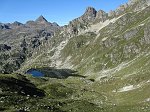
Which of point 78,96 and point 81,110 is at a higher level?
point 78,96

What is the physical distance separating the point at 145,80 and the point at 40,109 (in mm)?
50414

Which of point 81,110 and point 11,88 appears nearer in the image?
point 81,110

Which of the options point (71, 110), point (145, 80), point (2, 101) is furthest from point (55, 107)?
point (145, 80)

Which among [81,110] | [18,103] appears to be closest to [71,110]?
[81,110]

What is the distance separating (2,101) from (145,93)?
3612cm

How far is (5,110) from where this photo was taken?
5653 cm

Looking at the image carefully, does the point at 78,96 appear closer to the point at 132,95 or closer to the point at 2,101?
the point at 132,95

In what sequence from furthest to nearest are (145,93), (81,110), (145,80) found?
→ (145,80), (145,93), (81,110)

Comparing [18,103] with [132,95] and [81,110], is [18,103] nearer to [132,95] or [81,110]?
[81,110]

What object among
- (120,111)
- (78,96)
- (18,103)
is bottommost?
(120,111)

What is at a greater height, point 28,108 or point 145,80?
point 145,80

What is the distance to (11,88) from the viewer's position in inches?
3219

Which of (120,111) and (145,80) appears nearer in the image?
(120,111)

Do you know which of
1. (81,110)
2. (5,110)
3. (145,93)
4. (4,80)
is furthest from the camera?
(4,80)
